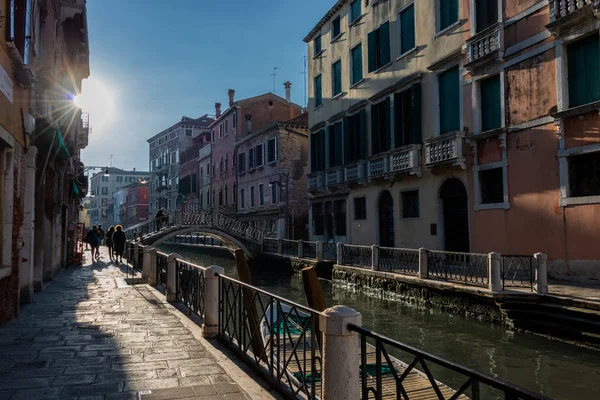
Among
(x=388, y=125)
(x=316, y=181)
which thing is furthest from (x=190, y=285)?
(x=316, y=181)

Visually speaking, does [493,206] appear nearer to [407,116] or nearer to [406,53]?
[407,116]

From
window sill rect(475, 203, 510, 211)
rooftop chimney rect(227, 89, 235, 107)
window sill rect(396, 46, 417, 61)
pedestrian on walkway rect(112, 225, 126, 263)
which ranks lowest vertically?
pedestrian on walkway rect(112, 225, 126, 263)

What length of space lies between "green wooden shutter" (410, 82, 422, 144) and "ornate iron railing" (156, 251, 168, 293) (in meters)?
9.63

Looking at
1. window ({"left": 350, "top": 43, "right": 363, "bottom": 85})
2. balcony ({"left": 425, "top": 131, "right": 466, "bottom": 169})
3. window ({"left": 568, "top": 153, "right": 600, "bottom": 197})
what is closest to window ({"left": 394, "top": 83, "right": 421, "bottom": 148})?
balcony ({"left": 425, "top": 131, "right": 466, "bottom": 169})

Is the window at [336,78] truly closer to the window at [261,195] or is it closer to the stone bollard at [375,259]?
the stone bollard at [375,259]

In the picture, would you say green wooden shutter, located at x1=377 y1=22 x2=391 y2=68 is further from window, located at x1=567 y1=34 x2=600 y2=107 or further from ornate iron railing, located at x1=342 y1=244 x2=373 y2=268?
window, located at x1=567 y1=34 x2=600 y2=107

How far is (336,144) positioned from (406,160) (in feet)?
20.1

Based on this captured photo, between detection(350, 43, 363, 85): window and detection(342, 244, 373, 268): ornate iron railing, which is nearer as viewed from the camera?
detection(342, 244, 373, 268): ornate iron railing

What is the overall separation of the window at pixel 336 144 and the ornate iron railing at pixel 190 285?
1389 cm

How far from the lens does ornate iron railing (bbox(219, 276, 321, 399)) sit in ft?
13.6

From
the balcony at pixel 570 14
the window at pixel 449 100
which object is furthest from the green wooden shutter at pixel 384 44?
the balcony at pixel 570 14

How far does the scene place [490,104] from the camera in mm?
14445

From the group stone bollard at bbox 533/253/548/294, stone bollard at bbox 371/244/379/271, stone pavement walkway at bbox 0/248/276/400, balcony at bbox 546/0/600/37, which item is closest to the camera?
stone pavement walkway at bbox 0/248/276/400

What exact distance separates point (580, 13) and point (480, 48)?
133 inches
